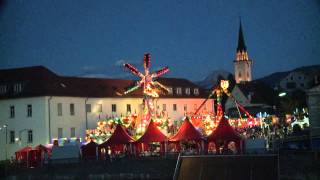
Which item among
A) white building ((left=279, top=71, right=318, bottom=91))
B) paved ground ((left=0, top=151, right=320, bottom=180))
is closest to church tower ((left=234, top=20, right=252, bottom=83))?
white building ((left=279, top=71, right=318, bottom=91))

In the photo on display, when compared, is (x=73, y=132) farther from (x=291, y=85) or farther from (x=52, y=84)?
A: (x=291, y=85)

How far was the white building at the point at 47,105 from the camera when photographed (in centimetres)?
6588

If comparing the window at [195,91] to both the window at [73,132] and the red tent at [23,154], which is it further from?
the red tent at [23,154]

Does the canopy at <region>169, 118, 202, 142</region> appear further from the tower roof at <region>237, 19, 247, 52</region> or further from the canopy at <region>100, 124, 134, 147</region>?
the tower roof at <region>237, 19, 247, 52</region>

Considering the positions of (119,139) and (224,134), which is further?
A: (119,139)

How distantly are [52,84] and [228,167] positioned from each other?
107 feet

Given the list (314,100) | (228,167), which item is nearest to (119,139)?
(228,167)

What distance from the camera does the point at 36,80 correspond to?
6825cm

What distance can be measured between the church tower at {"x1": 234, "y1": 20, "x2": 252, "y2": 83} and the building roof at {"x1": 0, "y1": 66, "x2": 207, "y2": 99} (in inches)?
3327

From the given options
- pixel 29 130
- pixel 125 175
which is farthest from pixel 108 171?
pixel 29 130

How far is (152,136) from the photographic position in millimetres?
52938

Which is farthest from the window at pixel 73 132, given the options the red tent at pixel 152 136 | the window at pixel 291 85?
the window at pixel 291 85

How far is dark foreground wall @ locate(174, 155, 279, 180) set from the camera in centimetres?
3944

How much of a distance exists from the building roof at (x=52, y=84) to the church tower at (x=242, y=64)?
277 ft
